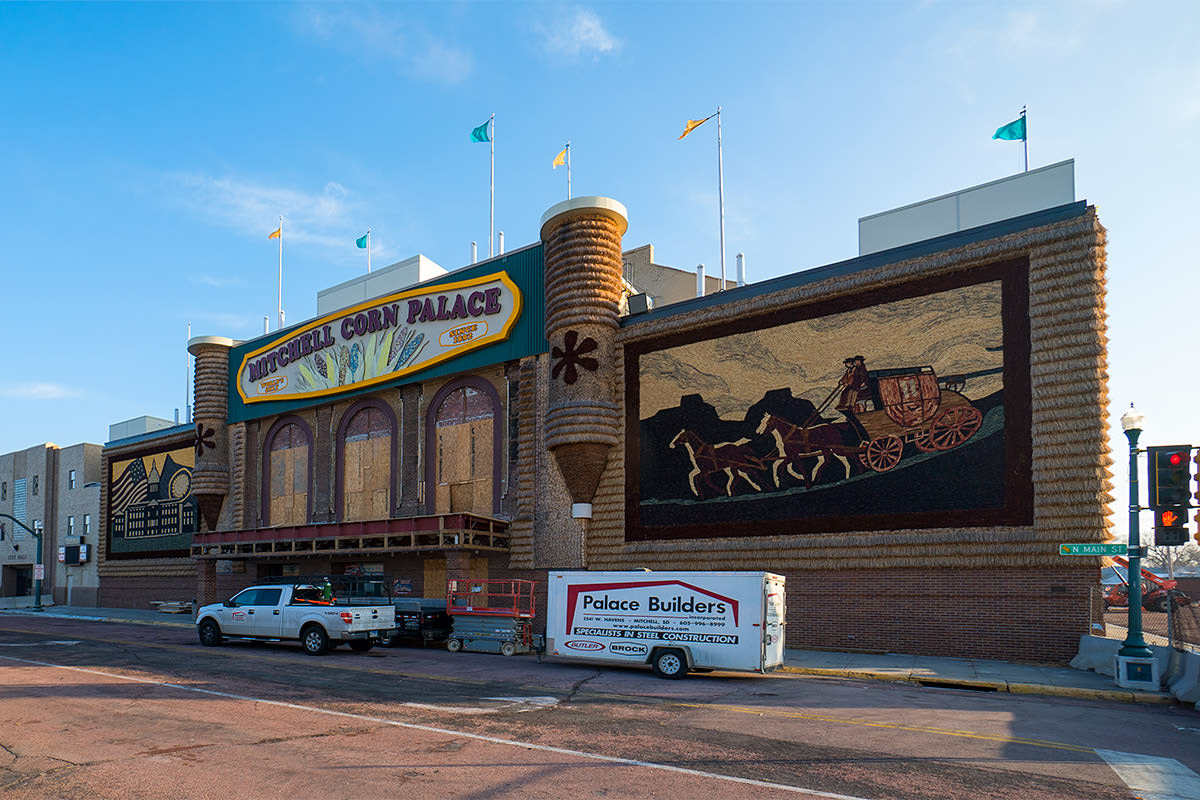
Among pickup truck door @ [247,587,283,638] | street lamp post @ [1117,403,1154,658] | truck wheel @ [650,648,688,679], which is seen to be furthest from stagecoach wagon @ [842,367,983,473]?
pickup truck door @ [247,587,283,638]

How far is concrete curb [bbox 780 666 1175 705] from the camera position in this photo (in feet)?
52.2

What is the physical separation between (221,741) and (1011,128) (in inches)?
1032

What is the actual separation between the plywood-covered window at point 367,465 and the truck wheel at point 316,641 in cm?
1234

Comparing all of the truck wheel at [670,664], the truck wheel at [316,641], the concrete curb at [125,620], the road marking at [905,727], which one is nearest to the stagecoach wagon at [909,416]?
the truck wheel at [670,664]

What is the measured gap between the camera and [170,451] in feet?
150

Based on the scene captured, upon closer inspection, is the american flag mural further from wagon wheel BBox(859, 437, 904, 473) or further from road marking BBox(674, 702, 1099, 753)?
road marking BBox(674, 702, 1099, 753)

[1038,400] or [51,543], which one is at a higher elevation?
[1038,400]

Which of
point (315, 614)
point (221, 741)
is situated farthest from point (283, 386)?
Answer: point (221, 741)

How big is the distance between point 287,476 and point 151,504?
1249cm

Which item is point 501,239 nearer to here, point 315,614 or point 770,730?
point 315,614

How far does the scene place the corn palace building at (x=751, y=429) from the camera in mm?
20719

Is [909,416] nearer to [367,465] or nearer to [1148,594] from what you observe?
[1148,594]

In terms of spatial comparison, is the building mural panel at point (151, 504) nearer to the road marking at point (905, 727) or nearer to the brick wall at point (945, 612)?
the brick wall at point (945, 612)

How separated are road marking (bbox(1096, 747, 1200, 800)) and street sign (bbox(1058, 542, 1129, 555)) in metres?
7.78
